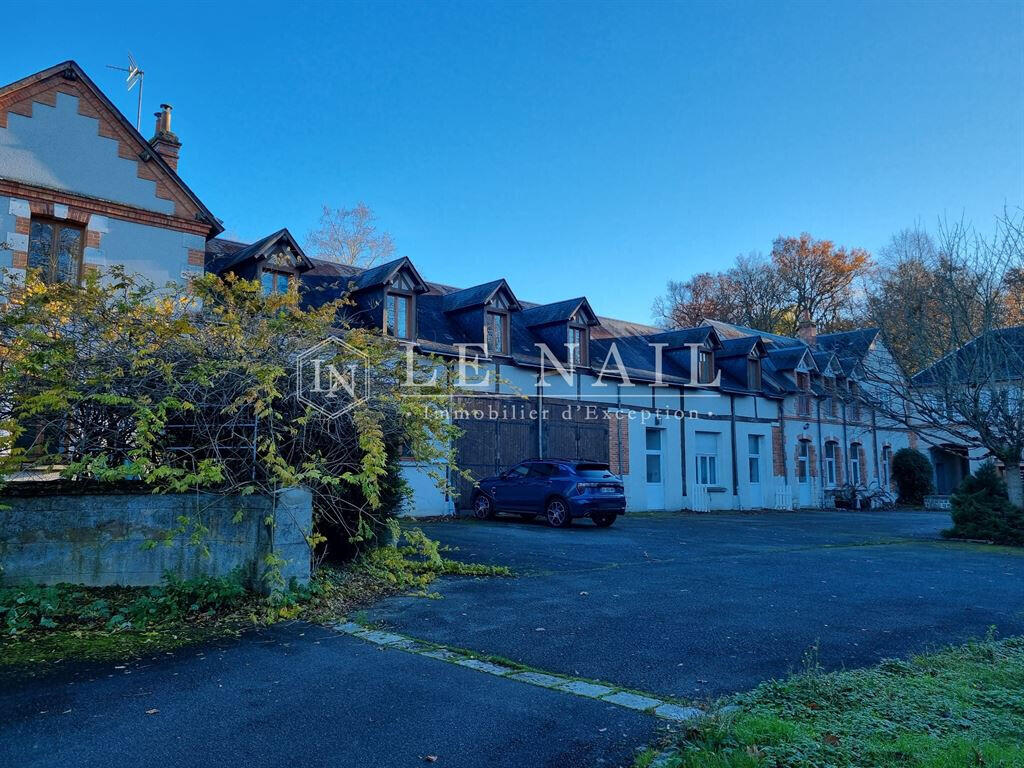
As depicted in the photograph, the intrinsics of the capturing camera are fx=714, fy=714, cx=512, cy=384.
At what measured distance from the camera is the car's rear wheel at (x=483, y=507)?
56.4ft

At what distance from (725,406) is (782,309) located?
18698mm

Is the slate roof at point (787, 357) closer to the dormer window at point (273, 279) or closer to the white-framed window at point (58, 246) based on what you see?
the dormer window at point (273, 279)

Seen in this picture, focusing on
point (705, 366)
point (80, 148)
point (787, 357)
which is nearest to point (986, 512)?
point (705, 366)

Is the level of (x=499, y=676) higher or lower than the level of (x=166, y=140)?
lower

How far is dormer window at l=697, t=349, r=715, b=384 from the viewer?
2526 centimetres

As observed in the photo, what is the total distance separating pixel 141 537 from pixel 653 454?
18409 mm

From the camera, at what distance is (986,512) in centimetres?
1524

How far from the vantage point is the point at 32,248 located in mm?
12594

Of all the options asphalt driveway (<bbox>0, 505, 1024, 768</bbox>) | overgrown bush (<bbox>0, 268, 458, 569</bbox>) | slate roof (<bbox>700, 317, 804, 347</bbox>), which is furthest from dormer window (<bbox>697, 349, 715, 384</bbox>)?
overgrown bush (<bbox>0, 268, 458, 569</bbox>)

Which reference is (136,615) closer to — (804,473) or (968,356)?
(968,356)

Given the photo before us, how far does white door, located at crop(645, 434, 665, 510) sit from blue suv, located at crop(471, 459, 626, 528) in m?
Result: 6.83

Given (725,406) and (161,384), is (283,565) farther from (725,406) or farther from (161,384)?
(725,406)

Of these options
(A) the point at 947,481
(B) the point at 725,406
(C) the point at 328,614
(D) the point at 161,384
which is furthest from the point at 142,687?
(A) the point at 947,481

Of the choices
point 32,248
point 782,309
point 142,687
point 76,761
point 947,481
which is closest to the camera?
Answer: point 76,761
